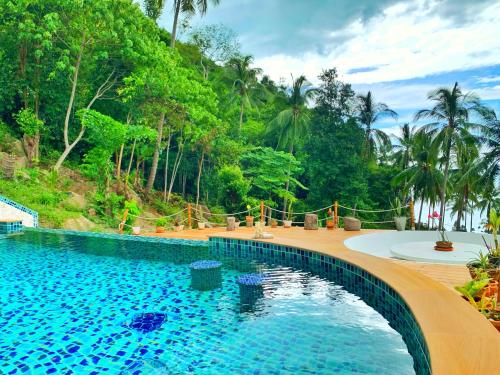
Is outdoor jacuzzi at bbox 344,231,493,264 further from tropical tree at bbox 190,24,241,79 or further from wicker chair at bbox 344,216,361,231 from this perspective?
tropical tree at bbox 190,24,241,79

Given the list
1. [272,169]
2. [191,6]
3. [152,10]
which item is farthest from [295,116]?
[152,10]

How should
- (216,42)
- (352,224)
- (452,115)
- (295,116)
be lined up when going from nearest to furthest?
(352,224) < (452,115) < (295,116) < (216,42)

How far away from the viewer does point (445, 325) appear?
3.66 metres

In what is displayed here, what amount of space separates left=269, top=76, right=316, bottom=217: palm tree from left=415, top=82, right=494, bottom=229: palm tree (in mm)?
8480

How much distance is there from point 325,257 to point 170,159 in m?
20.3

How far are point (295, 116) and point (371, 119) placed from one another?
578cm

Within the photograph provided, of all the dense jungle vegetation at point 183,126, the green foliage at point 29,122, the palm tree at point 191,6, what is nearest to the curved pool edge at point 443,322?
the dense jungle vegetation at point 183,126

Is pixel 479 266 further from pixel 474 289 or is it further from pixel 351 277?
pixel 351 277

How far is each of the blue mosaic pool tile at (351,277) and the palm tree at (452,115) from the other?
16.8 meters

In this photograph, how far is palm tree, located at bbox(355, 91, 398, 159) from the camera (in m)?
27.0

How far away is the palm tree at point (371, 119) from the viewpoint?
27.0 metres

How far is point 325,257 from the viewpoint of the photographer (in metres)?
7.88

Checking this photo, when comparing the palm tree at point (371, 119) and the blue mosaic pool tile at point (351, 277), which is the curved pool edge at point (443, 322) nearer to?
the blue mosaic pool tile at point (351, 277)

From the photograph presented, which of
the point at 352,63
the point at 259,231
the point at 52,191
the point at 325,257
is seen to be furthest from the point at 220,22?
the point at 325,257
